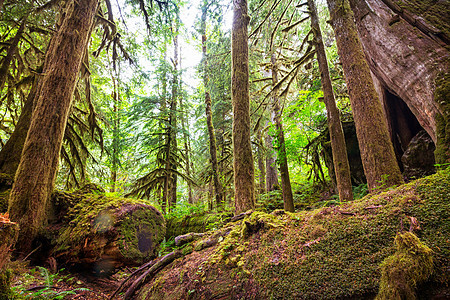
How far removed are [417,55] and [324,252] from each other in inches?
205

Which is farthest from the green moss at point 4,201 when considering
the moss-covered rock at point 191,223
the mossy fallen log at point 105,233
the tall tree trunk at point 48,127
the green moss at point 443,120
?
the green moss at point 443,120

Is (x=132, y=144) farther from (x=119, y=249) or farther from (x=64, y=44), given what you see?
(x=119, y=249)

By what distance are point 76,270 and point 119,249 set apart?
1.20 metres

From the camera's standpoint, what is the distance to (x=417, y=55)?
4641 millimetres

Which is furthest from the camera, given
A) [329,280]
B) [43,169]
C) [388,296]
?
[43,169]

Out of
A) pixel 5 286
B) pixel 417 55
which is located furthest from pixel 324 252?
pixel 417 55

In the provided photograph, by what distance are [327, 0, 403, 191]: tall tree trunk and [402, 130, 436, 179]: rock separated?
214 cm

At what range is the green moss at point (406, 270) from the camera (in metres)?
1.27

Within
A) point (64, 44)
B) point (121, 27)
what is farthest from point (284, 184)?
point (121, 27)

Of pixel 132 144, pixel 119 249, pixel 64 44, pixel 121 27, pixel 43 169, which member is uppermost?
pixel 121 27

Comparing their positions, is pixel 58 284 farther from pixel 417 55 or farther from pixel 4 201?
pixel 417 55

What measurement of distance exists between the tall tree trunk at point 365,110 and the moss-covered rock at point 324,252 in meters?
2.41

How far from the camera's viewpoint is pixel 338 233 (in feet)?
6.35

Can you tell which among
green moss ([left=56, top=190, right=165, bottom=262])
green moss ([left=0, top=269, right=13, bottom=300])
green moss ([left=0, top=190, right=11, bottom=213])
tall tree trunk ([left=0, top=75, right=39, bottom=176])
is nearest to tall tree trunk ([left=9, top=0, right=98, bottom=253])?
green moss ([left=56, top=190, right=165, bottom=262])
